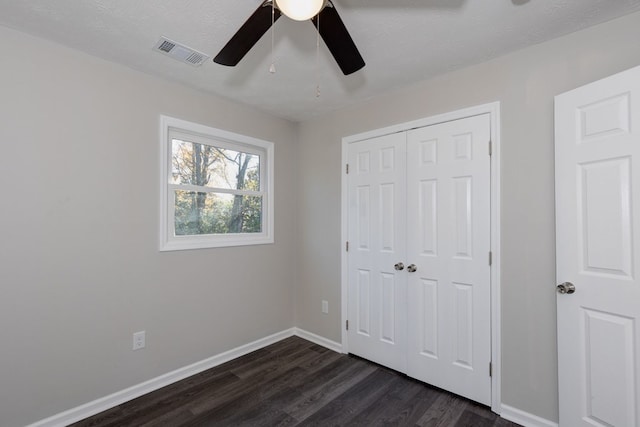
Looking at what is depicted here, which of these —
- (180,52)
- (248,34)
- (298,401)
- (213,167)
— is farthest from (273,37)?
(298,401)

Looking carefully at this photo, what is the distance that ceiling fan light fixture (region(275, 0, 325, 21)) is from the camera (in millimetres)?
1075

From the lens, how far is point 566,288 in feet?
5.63

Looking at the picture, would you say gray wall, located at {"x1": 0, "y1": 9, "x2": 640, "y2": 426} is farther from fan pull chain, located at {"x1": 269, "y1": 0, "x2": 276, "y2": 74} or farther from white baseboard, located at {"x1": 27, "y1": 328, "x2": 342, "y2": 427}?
fan pull chain, located at {"x1": 269, "y1": 0, "x2": 276, "y2": 74}

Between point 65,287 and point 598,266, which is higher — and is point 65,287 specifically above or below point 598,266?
below

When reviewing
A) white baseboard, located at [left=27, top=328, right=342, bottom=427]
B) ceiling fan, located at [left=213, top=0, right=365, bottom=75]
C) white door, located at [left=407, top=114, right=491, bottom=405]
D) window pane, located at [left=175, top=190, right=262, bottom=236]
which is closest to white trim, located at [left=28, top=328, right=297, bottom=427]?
white baseboard, located at [left=27, top=328, right=342, bottom=427]

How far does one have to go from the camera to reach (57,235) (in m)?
1.94

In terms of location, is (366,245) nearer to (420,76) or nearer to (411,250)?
(411,250)

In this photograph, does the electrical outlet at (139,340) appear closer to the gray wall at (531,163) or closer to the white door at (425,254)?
the white door at (425,254)

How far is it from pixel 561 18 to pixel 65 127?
127 inches

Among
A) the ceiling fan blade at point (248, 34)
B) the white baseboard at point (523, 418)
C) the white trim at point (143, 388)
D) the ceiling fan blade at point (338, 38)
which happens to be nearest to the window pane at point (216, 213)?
the white trim at point (143, 388)

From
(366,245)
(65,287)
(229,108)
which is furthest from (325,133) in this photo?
(65,287)

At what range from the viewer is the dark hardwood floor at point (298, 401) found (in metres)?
1.99

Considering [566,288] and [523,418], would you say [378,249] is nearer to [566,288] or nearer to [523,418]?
[566,288]

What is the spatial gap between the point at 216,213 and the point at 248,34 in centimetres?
190
